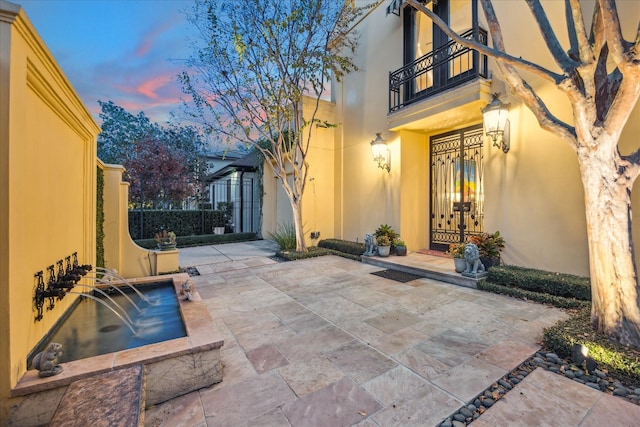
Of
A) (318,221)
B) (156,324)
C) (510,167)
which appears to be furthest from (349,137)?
(156,324)

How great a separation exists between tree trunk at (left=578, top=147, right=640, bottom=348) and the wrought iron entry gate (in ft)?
12.0

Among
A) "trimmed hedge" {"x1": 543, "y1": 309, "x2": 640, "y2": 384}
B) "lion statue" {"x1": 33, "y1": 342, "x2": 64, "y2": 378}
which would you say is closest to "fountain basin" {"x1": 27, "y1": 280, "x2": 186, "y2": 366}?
"lion statue" {"x1": 33, "y1": 342, "x2": 64, "y2": 378}

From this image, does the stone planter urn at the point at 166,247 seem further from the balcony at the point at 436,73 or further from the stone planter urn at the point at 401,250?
the balcony at the point at 436,73

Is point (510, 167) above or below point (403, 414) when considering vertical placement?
above

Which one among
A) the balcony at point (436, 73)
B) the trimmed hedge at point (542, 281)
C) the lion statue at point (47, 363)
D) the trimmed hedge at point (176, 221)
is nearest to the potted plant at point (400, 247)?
the trimmed hedge at point (542, 281)

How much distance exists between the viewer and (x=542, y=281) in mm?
4234

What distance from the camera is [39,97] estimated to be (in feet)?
8.34

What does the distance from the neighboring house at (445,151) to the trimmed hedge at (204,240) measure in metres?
1.87

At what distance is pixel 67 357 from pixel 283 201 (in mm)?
8567

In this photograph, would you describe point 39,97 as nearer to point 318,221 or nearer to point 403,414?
point 403,414

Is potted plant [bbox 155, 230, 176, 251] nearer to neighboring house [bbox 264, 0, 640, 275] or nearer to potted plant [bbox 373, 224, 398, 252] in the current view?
neighboring house [bbox 264, 0, 640, 275]

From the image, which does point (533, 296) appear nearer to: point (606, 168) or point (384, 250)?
point (606, 168)

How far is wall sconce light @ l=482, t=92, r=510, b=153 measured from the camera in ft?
16.4

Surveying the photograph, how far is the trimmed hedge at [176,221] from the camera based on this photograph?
34.2 ft
